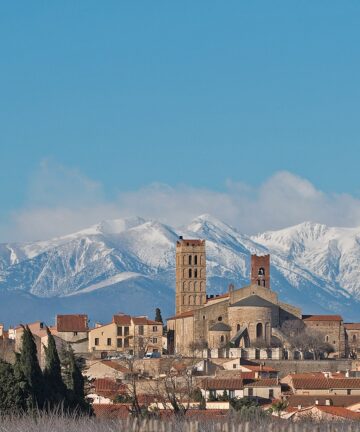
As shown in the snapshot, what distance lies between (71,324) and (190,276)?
673 inches

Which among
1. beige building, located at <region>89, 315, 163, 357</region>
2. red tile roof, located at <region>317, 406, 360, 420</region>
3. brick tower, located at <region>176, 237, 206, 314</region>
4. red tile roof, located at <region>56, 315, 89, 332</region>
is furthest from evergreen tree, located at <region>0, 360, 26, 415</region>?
brick tower, located at <region>176, 237, 206, 314</region>

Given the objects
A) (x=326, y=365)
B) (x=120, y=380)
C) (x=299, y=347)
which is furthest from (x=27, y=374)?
(x=299, y=347)

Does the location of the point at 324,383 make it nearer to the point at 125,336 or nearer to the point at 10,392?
the point at 10,392

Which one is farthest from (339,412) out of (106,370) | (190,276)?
(190,276)

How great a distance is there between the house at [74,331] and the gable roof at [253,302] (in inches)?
489

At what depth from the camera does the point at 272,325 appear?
436ft

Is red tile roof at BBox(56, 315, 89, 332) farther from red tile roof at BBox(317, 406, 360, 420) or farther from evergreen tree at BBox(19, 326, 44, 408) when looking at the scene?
evergreen tree at BBox(19, 326, 44, 408)

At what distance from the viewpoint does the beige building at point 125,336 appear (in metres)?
130

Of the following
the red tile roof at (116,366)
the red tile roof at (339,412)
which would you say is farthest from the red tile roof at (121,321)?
the red tile roof at (339,412)

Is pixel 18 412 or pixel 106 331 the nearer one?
pixel 18 412

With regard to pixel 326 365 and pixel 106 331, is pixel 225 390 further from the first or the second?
pixel 106 331

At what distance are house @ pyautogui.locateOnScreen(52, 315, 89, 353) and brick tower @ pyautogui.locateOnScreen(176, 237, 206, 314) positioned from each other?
42.7ft

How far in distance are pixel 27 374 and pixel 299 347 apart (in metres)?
70.8

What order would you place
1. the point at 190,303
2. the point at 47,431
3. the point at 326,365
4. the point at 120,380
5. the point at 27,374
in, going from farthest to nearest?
the point at 190,303 < the point at 326,365 < the point at 120,380 < the point at 27,374 < the point at 47,431
